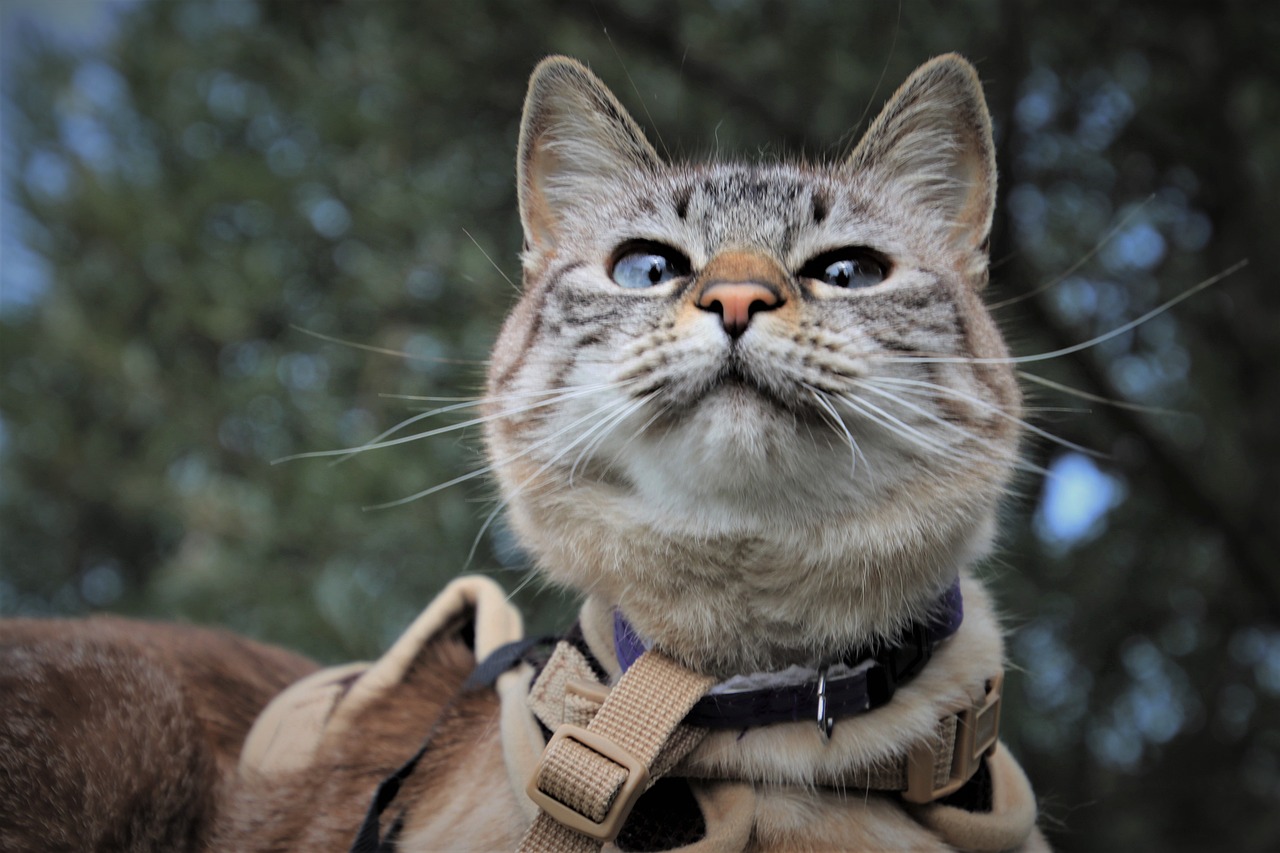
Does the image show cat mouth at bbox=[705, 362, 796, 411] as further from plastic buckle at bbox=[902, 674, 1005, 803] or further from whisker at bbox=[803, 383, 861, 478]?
plastic buckle at bbox=[902, 674, 1005, 803]

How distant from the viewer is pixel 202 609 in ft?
12.0

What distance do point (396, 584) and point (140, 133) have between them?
9.46 ft

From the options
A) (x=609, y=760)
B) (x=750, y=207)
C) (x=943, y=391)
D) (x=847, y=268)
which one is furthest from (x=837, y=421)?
(x=609, y=760)

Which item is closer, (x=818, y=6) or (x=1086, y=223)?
(x=818, y=6)

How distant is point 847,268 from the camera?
159 cm

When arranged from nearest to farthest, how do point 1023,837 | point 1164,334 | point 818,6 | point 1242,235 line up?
point 1023,837, point 818,6, point 1242,235, point 1164,334

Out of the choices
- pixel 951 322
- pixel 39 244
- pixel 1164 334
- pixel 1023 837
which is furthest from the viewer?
pixel 39 244

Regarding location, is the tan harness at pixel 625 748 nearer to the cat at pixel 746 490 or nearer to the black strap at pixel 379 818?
the cat at pixel 746 490

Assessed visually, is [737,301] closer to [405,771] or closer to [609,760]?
[609,760]

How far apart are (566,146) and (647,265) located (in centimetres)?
41

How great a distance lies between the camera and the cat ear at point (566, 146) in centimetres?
177

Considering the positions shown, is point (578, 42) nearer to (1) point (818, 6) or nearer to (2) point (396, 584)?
(1) point (818, 6)

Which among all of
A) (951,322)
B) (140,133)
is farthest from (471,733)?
(140,133)

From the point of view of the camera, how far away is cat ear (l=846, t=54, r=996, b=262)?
5.67ft
